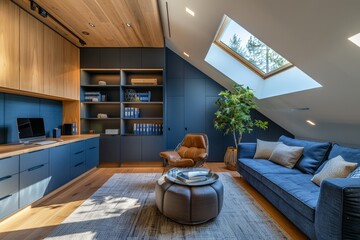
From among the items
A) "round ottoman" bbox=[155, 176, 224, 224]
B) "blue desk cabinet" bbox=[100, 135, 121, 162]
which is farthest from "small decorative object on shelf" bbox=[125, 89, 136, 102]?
"round ottoman" bbox=[155, 176, 224, 224]

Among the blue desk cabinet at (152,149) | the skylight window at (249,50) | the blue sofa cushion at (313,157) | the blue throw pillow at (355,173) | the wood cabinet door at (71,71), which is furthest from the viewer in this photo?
the blue desk cabinet at (152,149)

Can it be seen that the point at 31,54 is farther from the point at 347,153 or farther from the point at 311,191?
the point at 347,153

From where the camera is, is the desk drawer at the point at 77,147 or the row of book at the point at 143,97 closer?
the desk drawer at the point at 77,147

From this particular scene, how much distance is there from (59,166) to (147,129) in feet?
6.64

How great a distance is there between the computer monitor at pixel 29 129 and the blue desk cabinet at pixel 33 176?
53cm

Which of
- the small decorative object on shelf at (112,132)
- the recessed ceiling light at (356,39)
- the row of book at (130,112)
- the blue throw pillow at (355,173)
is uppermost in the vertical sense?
the recessed ceiling light at (356,39)

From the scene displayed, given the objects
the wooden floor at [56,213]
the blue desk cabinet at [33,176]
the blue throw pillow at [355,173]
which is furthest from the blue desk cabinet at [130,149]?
the blue throw pillow at [355,173]

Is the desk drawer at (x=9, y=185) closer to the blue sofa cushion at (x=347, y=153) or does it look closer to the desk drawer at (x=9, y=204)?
the desk drawer at (x=9, y=204)

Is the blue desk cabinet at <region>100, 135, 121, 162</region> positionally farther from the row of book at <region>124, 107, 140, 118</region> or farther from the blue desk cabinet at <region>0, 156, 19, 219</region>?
the blue desk cabinet at <region>0, 156, 19, 219</region>

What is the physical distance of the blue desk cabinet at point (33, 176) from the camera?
2.32m

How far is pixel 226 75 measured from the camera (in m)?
4.29

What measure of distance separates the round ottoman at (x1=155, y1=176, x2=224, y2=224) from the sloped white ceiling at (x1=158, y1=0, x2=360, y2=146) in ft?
6.06

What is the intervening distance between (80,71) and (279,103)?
14.6ft

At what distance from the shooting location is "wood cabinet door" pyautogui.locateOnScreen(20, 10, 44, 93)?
271 cm
